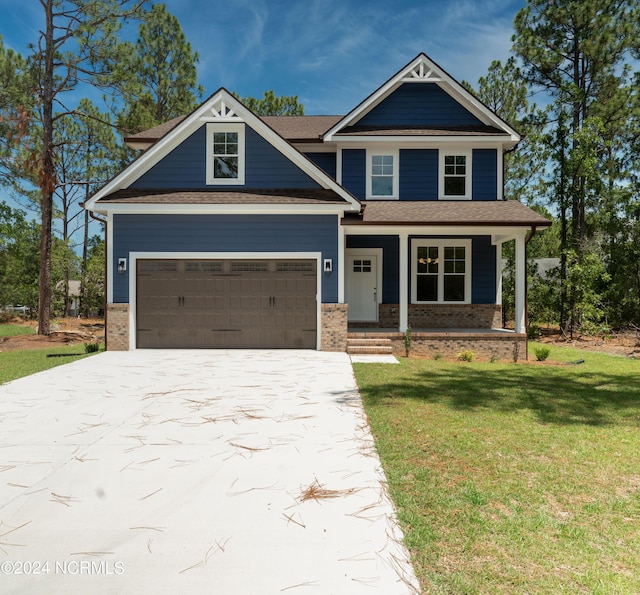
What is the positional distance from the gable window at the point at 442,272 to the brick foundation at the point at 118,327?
A: 889 cm

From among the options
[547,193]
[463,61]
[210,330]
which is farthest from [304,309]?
[463,61]

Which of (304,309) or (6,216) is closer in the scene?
(304,309)

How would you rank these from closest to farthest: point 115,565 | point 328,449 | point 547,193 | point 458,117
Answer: point 115,565
point 328,449
point 458,117
point 547,193

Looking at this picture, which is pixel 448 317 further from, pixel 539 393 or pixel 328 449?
pixel 328 449

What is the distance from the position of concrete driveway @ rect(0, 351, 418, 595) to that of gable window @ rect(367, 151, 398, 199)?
9.41 metres

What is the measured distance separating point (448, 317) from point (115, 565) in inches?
533

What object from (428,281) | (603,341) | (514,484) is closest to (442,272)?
(428,281)

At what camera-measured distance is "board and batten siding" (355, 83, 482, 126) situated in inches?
587

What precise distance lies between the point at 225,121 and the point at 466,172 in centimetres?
779

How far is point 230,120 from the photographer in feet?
39.6

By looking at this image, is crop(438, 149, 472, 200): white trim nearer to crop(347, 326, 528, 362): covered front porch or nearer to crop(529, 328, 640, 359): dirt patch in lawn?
crop(347, 326, 528, 362): covered front porch

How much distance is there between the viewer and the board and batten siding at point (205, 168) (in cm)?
1225

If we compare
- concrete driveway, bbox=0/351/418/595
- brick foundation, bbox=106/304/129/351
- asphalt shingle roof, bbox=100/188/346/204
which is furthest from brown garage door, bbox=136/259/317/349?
concrete driveway, bbox=0/351/418/595

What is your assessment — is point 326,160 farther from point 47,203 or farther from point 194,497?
point 194,497
